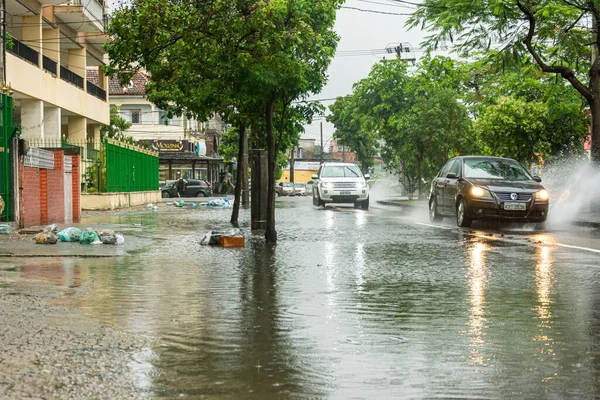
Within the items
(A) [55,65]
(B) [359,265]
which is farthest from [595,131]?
(A) [55,65]

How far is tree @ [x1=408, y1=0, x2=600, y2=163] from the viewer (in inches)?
840

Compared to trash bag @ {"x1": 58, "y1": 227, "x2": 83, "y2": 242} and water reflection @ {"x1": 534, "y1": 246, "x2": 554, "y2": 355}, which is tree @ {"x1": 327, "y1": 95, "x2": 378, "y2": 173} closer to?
trash bag @ {"x1": 58, "y1": 227, "x2": 83, "y2": 242}

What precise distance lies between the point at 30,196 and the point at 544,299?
13.5 m

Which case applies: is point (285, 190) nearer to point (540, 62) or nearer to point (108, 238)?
point (540, 62)

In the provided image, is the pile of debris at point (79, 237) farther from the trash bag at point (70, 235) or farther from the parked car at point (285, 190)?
the parked car at point (285, 190)

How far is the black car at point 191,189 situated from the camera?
2643 inches

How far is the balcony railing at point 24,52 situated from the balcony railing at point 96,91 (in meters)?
10.5

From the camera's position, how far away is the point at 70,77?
4016 cm

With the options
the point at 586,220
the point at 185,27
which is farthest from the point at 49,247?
the point at 586,220

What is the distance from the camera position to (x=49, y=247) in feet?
46.0

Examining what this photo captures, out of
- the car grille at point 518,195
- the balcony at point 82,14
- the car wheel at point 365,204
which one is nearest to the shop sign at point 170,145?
the balcony at point 82,14

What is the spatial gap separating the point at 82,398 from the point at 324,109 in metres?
13.7

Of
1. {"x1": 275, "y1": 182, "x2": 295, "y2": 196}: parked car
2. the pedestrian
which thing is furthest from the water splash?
{"x1": 275, "y1": 182, "x2": 295, "y2": 196}: parked car

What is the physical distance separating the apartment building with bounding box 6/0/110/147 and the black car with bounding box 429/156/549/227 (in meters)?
13.4
